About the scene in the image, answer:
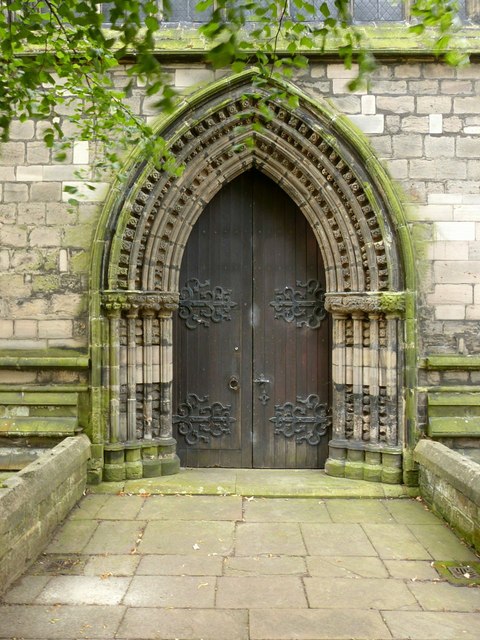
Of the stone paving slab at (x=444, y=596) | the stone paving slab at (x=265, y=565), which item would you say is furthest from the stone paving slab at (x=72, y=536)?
the stone paving slab at (x=444, y=596)

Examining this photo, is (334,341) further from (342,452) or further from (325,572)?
(325,572)

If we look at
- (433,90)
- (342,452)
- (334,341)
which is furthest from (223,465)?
(433,90)

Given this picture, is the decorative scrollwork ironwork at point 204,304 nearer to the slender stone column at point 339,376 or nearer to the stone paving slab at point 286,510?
the slender stone column at point 339,376

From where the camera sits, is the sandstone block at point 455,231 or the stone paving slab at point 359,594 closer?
the stone paving slab at point 359,594

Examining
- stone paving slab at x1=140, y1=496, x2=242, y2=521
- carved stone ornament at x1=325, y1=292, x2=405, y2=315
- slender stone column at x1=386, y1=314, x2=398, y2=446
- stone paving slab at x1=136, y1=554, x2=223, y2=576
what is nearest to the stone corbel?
carved stone ornament at x1=325, y1=292, x2=405, y2=315

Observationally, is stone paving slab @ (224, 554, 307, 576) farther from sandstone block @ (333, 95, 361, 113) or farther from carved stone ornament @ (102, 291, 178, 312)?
sandstone block @ (333, 95, 361, 113)

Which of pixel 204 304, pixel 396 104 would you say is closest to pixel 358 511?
pixel 204 304

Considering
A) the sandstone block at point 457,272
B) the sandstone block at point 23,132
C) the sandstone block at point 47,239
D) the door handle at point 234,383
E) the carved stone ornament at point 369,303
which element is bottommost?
the door handle at point 234,383

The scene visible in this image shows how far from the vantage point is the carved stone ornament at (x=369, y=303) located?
578 centimetres

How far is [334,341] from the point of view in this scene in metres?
6.17

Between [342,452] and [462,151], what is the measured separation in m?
3.08

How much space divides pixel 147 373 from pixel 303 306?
1.75 metres

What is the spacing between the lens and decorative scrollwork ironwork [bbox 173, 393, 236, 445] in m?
6.51

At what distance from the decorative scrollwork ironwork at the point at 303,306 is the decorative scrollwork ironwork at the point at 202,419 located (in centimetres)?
112
